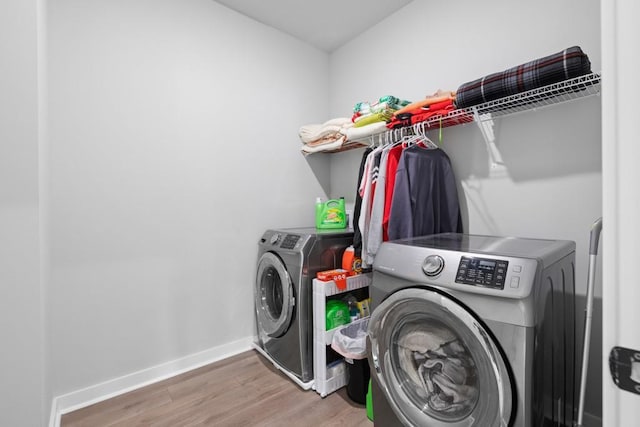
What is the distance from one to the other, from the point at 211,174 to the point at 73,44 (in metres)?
1.03

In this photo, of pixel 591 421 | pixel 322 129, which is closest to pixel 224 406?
pixel 591 421

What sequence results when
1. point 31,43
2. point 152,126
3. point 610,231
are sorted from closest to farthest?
1. point 610,231
2. point 31,43
3. point 152,126

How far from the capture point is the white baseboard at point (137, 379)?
66.8 inches

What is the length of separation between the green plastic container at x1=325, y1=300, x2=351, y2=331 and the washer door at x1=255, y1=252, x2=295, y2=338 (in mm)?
297

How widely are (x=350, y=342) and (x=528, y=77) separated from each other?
5.22ft

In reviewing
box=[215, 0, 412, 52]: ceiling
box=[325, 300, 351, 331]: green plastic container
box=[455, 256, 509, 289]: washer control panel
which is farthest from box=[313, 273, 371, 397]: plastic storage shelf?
box=[215, 0, 412, 52]: ceiling

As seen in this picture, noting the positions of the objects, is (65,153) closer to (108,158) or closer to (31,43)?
(108,158)

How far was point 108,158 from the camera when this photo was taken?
1.82m

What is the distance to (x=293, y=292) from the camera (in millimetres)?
1948

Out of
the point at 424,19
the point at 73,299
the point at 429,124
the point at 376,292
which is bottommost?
the point at 73,299

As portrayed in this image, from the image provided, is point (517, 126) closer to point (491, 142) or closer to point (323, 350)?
point (491, 142)

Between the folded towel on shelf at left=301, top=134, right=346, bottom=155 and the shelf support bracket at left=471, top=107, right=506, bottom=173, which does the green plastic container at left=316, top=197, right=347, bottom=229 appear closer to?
the folded towel on shelf at left=301, top=134, right=346, bottom=155

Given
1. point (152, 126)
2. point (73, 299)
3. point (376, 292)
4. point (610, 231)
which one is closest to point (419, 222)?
point (376, 292)

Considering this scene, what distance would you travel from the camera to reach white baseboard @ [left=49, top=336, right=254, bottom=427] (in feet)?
5.57
